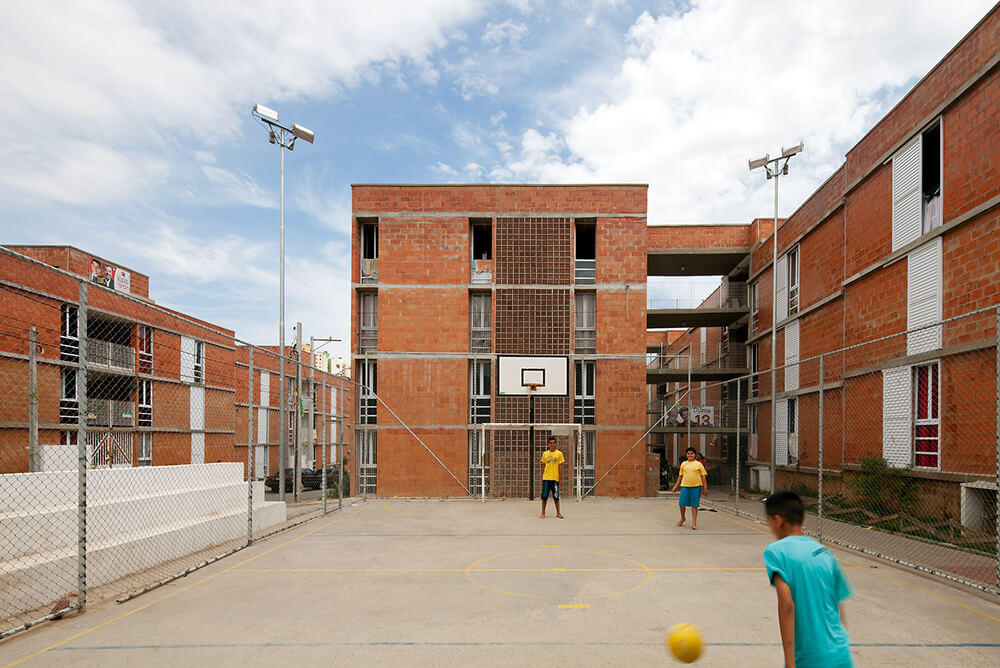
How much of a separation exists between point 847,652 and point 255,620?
17.8 ft

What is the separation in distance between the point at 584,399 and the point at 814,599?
17.7 m

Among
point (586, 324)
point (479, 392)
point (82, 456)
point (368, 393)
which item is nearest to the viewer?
point (82, 456)

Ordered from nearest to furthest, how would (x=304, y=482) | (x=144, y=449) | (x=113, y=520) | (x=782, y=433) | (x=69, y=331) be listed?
(x=113, y=520) → (x=782, y=433) → (x=69, y=331) → (x=144, y=449) → (x=304, y=482)

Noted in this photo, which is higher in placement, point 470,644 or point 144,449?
point 470,644

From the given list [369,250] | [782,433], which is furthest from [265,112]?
[782,433]

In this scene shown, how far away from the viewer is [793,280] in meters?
21.6

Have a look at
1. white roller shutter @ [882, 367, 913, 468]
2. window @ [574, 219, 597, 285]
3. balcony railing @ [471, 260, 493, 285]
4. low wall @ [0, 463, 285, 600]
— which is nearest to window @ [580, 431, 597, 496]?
window @ [574, 219, 597, 285]

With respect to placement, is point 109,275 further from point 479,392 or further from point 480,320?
point 479,392

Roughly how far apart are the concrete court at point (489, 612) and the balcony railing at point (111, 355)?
17821 mm

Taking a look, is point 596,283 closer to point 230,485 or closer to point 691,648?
point 230,485

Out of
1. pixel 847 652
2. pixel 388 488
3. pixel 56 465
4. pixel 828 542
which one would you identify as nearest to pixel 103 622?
pixel 56 465

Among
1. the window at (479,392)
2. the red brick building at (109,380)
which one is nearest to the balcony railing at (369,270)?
the red brick building at (109,380)

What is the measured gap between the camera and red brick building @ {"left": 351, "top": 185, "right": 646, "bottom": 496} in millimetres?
20203

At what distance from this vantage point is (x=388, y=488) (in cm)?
2005
